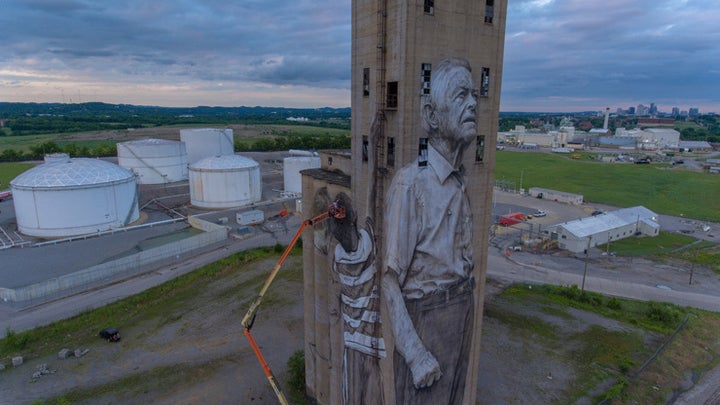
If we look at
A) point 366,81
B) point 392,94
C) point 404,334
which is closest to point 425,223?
point 404,334

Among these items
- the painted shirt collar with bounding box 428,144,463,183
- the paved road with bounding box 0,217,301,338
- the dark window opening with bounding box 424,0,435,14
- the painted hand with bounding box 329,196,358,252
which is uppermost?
the dark window opening with bounding box 424,0,435,14

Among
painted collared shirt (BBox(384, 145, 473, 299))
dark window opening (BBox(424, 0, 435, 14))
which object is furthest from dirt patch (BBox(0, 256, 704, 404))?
dark window opening (BBox(424, 0, 435, 14))

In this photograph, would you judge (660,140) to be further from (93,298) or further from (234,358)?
(93,298)

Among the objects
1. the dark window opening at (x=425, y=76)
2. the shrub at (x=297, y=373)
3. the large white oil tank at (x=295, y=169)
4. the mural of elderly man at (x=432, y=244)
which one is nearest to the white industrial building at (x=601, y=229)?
the mural of elderly man at (x=432, y=244)

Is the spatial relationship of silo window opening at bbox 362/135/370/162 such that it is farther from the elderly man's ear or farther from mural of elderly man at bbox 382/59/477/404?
the elderly man's ear

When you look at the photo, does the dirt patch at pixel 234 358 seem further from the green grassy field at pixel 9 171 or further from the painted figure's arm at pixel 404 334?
the green grassy field at pixel 9 171

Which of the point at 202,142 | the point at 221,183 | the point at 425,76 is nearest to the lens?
the point at 425,76
